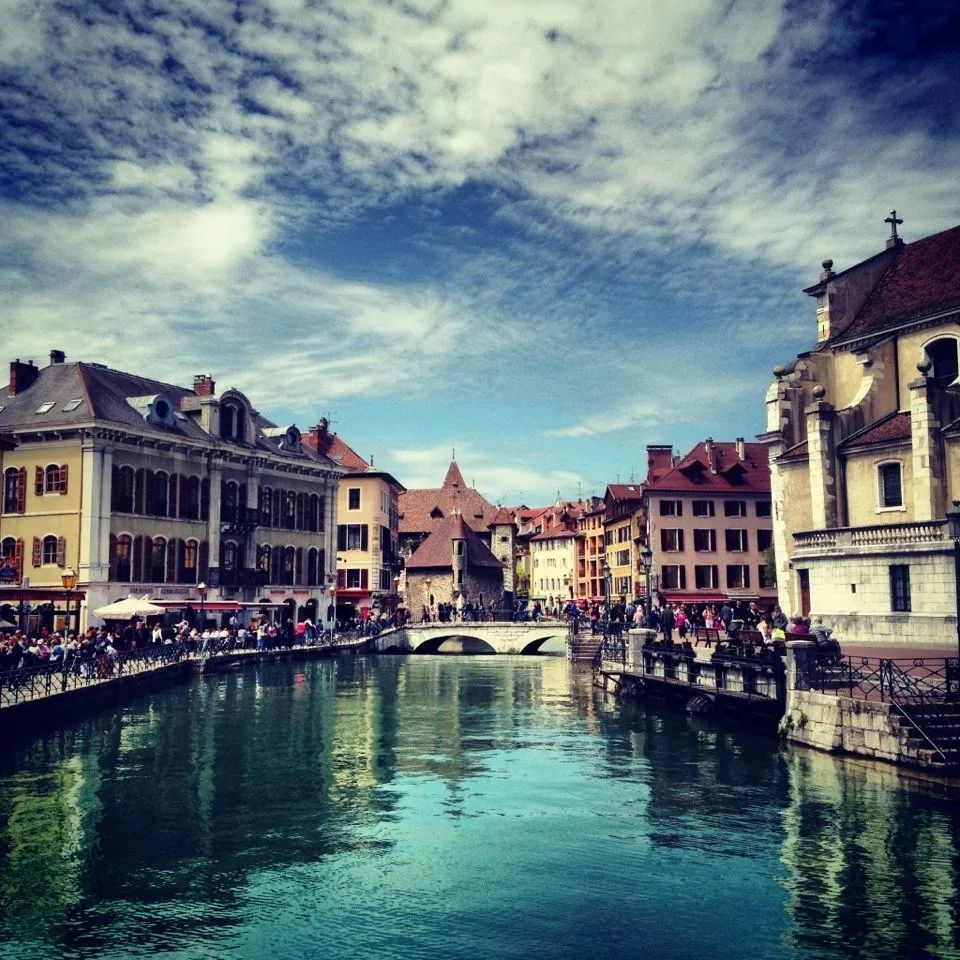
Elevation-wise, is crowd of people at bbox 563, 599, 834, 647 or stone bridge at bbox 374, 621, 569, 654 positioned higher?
crowd of people at bbox 563, 599, 834, 647

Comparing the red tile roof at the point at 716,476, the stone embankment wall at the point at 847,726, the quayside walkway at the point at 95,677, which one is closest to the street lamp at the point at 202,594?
the quayside walkway at the point at 95,677

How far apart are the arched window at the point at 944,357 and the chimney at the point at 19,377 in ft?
135

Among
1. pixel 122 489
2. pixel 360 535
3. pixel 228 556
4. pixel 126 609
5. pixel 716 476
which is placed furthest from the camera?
pixel 360 535

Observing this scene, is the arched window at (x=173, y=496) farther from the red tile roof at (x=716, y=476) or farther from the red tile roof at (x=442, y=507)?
the red tile roof at (x=442, y=507)

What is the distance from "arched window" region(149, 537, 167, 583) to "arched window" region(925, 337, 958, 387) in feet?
116

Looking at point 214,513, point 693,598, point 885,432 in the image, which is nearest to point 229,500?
point 214,513

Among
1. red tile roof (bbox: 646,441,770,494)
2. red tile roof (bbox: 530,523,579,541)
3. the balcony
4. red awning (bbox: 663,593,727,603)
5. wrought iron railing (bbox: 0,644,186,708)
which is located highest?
red tile roof (bbox: 646,441,770,494)

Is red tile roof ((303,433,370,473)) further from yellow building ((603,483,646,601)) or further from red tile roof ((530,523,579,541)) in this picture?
red tile roof ((530,523,579,541))

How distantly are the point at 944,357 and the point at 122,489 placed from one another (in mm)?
35729

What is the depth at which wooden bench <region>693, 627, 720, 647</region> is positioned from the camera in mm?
32841

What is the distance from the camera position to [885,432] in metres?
34.0

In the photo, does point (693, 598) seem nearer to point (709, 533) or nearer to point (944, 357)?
point (709, 533)

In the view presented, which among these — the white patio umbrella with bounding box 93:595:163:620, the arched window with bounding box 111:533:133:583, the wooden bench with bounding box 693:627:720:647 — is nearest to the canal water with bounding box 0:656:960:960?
the wooden bench with bounding box 693:627:720:647

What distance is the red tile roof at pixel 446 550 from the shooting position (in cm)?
8075
